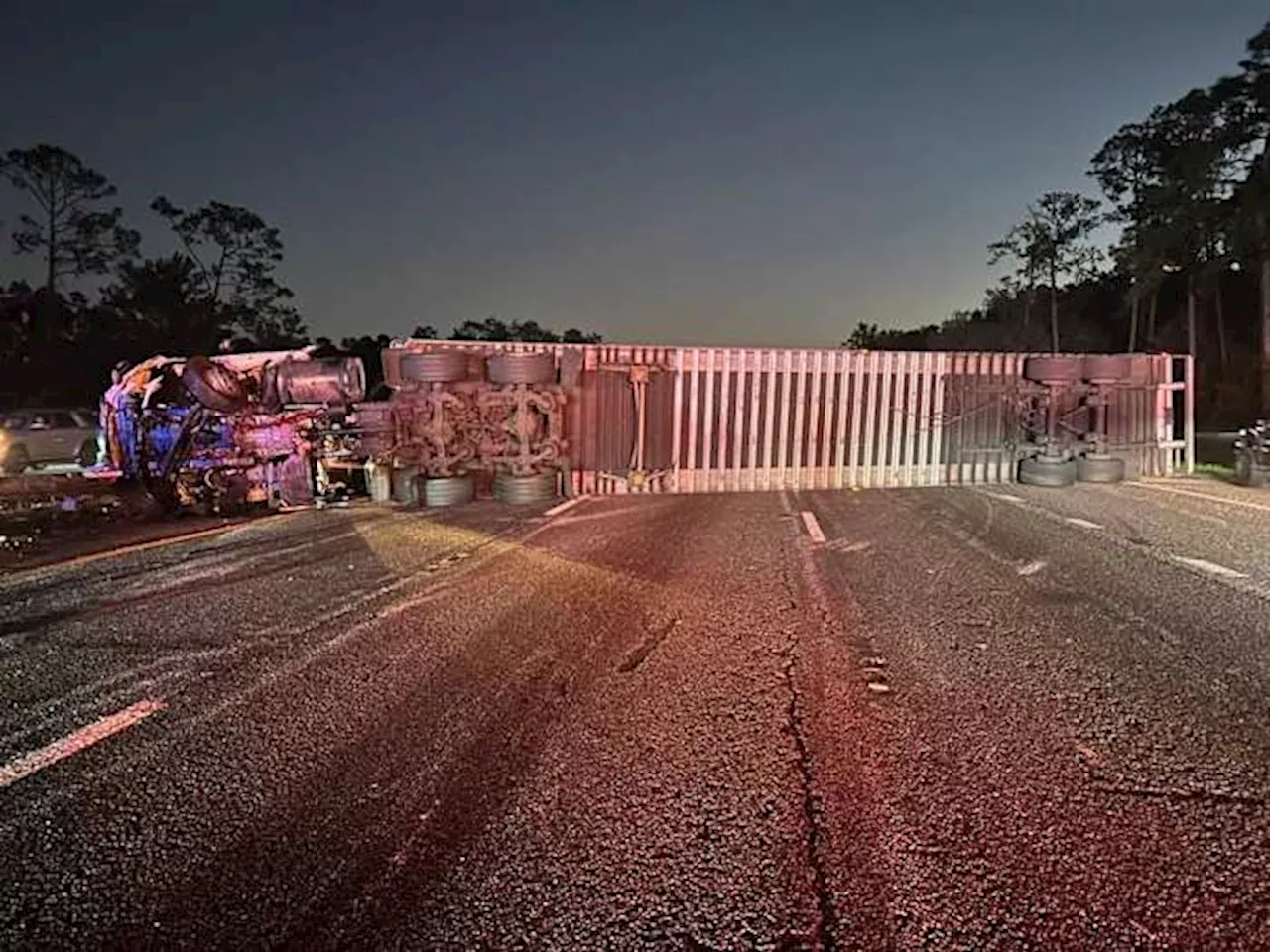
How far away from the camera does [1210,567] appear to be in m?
8.84

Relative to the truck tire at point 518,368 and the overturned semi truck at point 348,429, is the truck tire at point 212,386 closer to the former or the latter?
the overturned semi truck at point 348,429

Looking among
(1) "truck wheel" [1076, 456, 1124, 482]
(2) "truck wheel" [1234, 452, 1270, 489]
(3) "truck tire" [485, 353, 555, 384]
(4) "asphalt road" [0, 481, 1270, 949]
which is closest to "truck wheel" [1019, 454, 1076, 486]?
(1) "truck wheel" [1076, 456, 1124, 482]

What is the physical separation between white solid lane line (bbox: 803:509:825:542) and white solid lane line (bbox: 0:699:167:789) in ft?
23.2

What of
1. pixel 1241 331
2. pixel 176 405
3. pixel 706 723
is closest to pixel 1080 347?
pixel 1241 331

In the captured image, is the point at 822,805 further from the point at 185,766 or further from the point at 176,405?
the point at 176,405

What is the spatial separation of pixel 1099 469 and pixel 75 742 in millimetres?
14905

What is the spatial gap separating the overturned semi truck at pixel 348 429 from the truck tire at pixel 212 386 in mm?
19

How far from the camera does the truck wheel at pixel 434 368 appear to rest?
543 inches

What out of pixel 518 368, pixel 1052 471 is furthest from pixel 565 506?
pixel 1052 471

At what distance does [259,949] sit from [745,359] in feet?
43.8

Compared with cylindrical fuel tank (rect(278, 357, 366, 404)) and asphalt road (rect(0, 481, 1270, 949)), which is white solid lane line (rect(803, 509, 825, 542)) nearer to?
asphalt road (rect(0, 481, 1270, 949))

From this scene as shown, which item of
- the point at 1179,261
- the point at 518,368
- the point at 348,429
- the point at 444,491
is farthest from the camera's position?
the point at 1179,261

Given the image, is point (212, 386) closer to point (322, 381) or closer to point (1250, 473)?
point (322, 381)

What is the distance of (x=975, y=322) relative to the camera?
67.0 m
